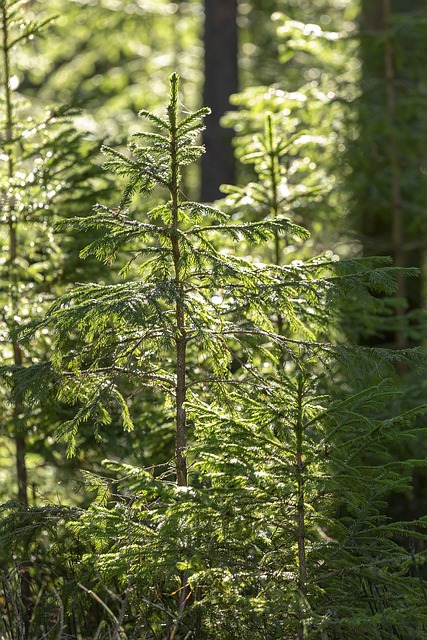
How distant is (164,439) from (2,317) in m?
1.49

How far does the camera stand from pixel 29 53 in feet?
46.3

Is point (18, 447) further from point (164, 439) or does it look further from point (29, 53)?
point (29, 53)

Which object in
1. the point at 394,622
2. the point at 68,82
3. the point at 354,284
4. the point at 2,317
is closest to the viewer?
the point at 394,622

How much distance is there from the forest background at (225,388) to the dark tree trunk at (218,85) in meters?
0.04

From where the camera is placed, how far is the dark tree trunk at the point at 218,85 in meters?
10.9

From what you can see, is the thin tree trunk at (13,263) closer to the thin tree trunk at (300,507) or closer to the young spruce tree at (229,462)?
the young spruce tree at (229,462)

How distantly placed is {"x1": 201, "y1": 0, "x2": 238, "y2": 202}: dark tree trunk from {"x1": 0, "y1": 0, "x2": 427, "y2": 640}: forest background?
0.04m

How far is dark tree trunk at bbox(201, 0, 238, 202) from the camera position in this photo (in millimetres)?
10883

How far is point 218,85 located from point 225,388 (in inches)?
292

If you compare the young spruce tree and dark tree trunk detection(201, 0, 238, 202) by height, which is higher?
dark tree trunk detection(201, 0, 238, 202)

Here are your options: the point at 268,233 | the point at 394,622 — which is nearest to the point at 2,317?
the point at 268,233

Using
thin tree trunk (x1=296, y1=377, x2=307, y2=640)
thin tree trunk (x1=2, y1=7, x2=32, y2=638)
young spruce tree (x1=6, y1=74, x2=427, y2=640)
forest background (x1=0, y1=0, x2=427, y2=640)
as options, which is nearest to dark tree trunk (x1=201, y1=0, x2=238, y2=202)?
forest background (x1=0, y1=0, x2=427, y2=640)

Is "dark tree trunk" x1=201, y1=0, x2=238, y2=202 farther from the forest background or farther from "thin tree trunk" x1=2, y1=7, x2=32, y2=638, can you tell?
"thin tree trunk" x1=2, y1=7, x2=32, y2=638

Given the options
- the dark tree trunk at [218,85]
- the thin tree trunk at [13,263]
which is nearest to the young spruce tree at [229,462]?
the thin tree trunk at [13,263]
